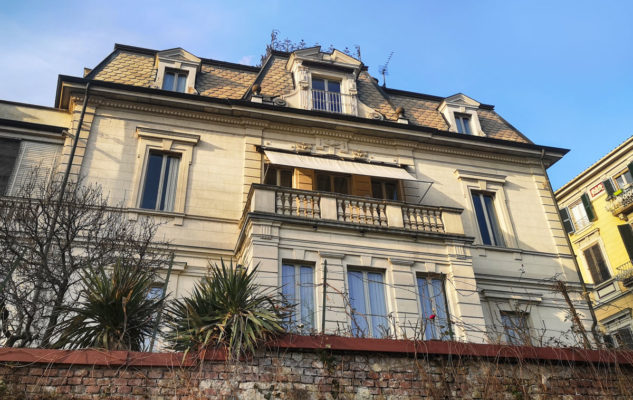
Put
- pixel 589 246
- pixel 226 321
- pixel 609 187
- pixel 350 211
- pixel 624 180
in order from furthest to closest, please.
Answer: pixel 589 246
pixel 609 187
pixel 624 180
pixel 350 211
pixel 226 321

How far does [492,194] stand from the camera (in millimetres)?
19609

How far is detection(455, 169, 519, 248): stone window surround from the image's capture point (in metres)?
18.5

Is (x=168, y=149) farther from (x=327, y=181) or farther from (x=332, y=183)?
(x=332, y=183)

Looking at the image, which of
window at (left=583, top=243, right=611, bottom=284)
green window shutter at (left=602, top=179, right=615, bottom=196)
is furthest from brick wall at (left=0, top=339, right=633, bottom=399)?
green window shutter at (left=602, top=179, right=615, bottom=196)

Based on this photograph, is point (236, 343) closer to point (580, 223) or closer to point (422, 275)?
point (422, 275)

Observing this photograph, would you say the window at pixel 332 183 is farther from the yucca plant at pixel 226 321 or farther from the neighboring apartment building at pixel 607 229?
the neighboring apartment building at pixel 607 229

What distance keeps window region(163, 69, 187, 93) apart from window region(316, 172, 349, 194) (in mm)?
5664

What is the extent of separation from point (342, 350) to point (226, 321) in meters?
1.73

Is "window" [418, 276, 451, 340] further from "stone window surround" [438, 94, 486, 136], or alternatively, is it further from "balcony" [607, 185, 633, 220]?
"balcony" [607, 185, 633, 220]

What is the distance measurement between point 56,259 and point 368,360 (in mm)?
7840

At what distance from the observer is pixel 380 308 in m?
13.6

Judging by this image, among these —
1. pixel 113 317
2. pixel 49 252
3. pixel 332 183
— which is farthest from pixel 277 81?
pixel 113 317

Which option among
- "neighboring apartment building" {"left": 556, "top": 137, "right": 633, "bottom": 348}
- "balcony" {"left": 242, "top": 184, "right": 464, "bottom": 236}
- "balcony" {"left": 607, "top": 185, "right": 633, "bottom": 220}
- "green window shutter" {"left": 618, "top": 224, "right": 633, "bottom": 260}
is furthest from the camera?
"balcony" {"left": 607, "top": 185, "right": 633, "bottom": 220}

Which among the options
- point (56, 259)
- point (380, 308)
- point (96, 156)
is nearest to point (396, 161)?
point (380, 308)
